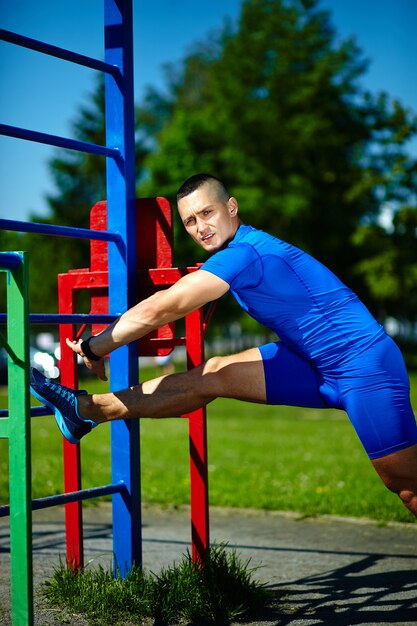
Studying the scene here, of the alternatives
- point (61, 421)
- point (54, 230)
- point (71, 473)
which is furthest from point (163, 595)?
point (54, 230)

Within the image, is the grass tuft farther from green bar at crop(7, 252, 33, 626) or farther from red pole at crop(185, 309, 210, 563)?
green bar at crop(7, 252, 33, 626)


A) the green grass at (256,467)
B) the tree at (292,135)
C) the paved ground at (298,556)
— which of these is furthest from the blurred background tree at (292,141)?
the paved ground at (298,556)

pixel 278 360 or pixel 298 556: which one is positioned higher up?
pixel 278 360

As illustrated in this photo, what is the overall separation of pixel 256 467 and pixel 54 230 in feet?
21.1

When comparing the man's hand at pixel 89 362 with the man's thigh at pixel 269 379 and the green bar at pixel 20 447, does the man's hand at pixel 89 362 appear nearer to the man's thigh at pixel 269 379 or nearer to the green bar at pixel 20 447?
the man's thigh at pixel 269 379

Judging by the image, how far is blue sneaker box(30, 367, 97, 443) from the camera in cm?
372

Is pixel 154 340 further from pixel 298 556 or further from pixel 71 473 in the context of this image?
pixel 298 556

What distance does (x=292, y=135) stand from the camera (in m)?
36.7

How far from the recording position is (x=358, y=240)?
32.6 metres

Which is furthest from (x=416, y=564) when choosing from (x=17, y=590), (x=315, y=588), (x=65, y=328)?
(x=17, y=590)

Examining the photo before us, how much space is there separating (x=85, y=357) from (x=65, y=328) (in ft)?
2.09

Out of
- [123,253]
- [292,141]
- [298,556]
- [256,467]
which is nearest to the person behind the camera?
[123,253]

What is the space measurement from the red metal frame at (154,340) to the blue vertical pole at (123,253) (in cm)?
7

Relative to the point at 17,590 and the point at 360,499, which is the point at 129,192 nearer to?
the point at 17,590
